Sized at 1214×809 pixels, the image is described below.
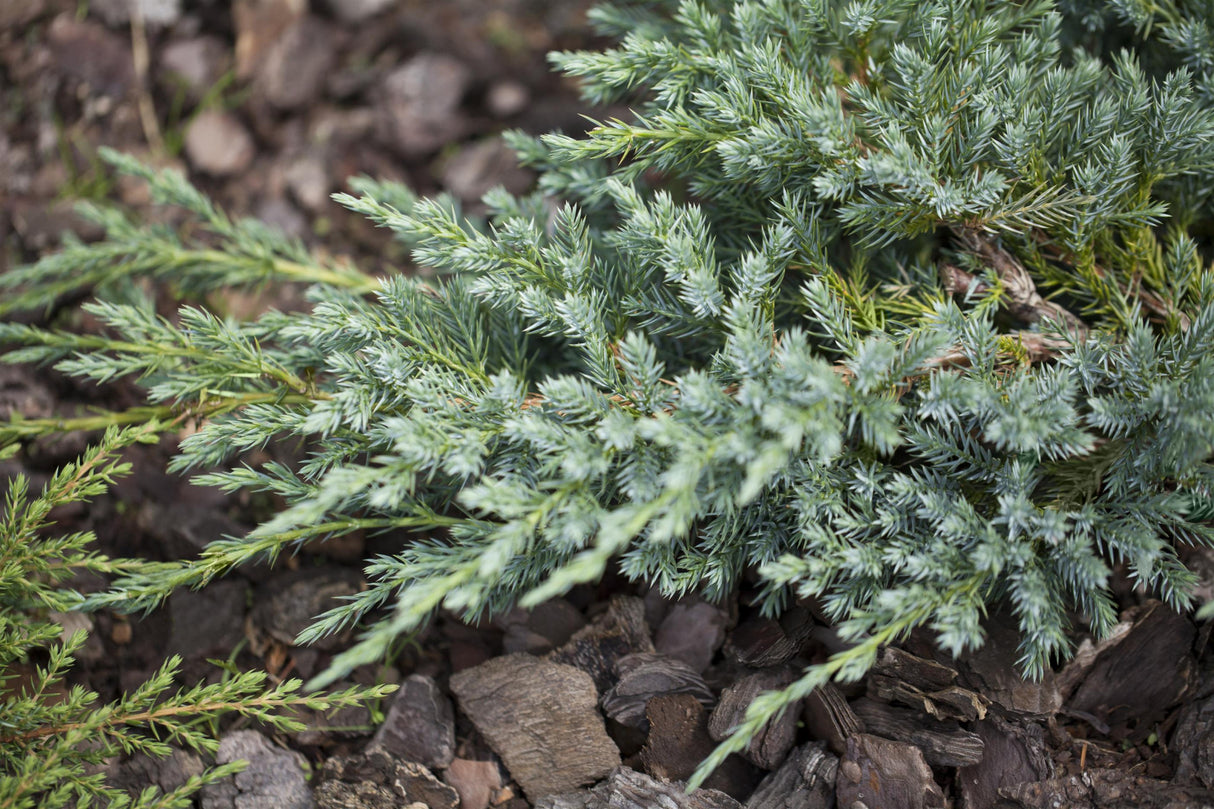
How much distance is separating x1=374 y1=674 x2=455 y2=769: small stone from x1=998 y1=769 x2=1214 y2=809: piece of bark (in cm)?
122

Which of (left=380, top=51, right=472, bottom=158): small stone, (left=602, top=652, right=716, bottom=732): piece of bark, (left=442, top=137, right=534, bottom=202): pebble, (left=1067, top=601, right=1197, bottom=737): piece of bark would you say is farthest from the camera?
(left=380, top=51, right=472, bottom=158): small stone

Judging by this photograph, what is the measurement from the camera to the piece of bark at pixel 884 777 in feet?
5.46

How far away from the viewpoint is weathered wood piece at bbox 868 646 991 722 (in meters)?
1.69

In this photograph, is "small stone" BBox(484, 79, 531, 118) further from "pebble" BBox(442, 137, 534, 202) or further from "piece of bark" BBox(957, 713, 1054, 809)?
"piece of bark" BBox(957, 713, 1054, 809)

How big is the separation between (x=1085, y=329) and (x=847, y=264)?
53cm

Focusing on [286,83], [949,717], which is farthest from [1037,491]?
[286,83]

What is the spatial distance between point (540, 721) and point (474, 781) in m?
0.21

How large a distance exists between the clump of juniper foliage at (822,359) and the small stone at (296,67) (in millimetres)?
1356

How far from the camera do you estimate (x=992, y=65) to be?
5.36 ft

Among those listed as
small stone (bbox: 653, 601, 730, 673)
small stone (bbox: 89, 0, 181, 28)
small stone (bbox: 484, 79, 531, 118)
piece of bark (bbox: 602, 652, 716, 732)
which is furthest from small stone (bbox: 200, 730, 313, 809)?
small stone (bbox: 89, 0, 181, 28)

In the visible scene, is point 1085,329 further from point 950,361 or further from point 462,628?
point 462,628

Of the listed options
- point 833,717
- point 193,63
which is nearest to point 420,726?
point 833,717

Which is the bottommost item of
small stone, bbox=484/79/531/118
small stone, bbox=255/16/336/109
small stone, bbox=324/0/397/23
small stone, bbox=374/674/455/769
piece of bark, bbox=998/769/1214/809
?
small stone, bbox=374/674/455/769

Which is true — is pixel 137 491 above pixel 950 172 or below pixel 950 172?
below
